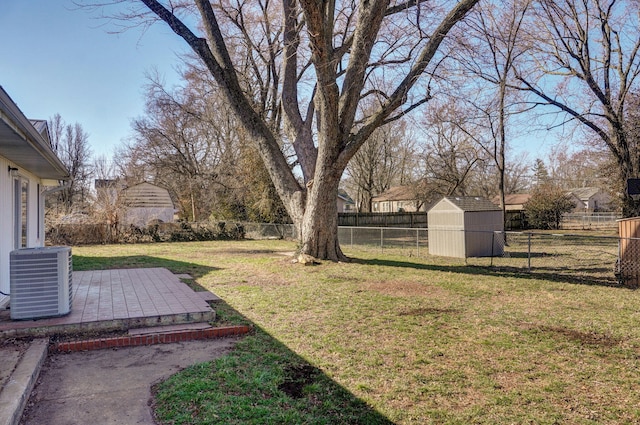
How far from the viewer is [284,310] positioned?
6.14 m

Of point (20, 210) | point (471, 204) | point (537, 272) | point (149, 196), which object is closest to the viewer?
point (20, 210)

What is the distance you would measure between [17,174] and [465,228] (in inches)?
475

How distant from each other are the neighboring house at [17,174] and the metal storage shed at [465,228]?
36.4 ft

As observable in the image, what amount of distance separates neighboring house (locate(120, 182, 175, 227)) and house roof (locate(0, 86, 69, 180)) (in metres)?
12.2

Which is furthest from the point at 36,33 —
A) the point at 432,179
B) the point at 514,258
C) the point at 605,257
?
the point at 432,179

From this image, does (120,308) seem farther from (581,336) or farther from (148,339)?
(581,336)

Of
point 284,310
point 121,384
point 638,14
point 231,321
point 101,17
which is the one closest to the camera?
point 121,384

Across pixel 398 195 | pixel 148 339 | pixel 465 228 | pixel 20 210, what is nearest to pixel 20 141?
pixel 148 339

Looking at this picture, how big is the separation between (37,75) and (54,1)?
4118mm

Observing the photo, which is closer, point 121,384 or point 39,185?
point 121,384

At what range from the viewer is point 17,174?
7.38 meters

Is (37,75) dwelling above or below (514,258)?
above

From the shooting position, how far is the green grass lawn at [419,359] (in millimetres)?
2953

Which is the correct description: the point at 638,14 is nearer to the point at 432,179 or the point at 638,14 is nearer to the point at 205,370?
the point at 205,370
